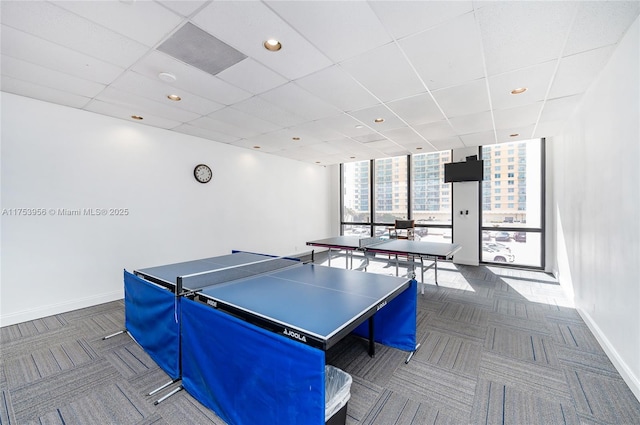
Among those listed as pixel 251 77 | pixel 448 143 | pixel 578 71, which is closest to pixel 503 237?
pixel 448 143

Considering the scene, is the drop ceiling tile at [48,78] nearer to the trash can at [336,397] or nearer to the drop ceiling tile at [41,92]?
the drop ceiling tile at [41,92]

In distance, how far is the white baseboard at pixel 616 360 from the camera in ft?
6.64

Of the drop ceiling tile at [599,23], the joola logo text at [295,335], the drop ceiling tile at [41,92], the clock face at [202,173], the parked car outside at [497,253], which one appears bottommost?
the parked car outside at [497,253]

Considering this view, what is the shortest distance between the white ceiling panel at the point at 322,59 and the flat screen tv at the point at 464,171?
5.89 feet

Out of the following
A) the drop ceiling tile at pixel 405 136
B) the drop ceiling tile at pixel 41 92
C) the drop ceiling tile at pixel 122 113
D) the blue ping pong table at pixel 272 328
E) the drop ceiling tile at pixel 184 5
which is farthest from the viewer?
the drop ceiling tile at pixel 405 136

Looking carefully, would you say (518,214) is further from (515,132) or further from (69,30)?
(69,30)

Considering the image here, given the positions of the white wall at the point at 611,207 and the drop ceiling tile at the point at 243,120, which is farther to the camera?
the drop ceiling tile at the point at 243,120

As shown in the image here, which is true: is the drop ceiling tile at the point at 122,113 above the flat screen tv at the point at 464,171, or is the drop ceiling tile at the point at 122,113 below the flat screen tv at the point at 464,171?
above

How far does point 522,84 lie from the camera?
3002 mm

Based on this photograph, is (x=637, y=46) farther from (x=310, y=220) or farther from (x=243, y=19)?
(x=310, y=220)

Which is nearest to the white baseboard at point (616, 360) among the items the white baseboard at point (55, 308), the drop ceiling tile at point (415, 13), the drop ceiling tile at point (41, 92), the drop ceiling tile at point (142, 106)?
the drop ceiling tile at point (415, 13)

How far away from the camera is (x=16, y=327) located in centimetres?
318

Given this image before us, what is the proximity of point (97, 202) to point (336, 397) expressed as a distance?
4.32 metres

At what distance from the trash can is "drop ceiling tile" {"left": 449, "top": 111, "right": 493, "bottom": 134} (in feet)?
13.3
